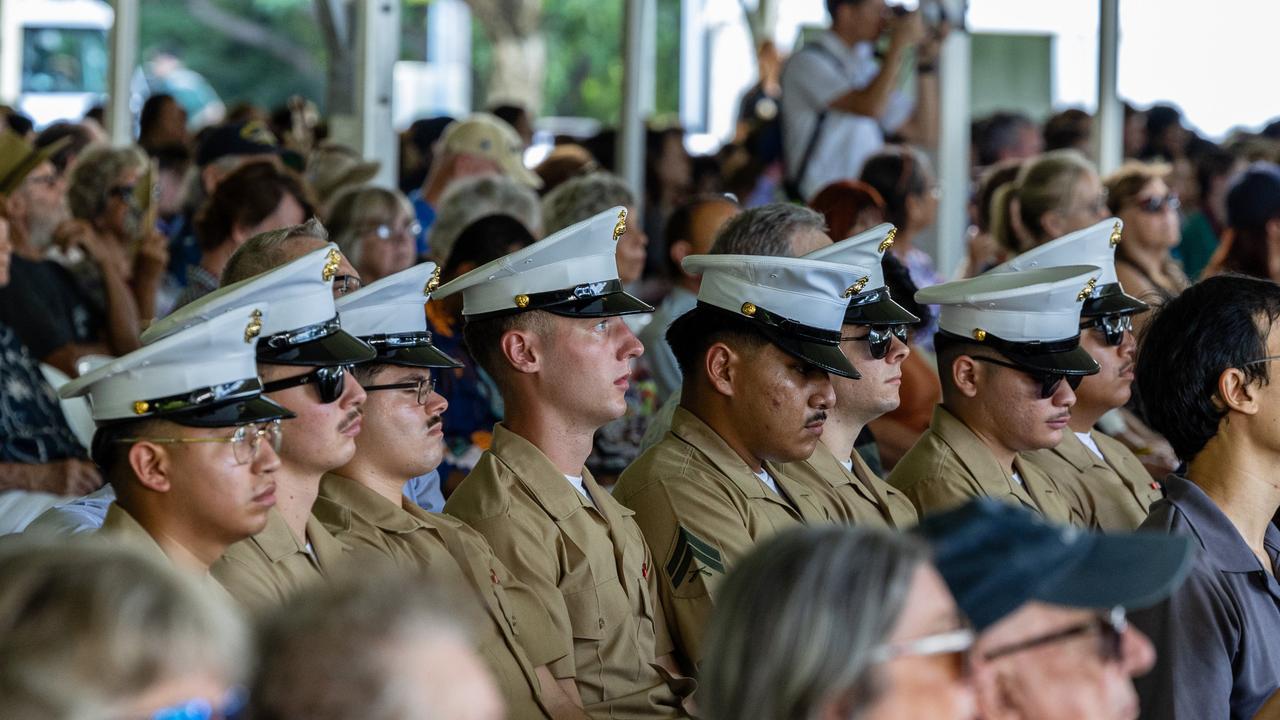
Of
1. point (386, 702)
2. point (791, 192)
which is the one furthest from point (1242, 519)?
point (791, 192)

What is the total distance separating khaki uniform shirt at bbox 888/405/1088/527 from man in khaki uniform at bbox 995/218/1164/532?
1.03 ft

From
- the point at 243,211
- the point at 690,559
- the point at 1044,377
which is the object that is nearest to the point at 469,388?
the point at 243,211

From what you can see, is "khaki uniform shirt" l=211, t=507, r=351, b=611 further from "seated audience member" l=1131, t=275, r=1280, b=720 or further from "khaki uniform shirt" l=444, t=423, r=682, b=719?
"seated audience member" l=1131, t=275, r=1280, b=720

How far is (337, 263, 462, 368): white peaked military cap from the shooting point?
335cm

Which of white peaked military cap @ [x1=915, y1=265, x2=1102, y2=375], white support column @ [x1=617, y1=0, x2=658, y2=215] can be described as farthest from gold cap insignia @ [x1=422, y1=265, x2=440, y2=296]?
white support column @ [x1=617, y1=0, x2=658, y2=215]

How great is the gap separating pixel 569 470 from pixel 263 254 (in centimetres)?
79

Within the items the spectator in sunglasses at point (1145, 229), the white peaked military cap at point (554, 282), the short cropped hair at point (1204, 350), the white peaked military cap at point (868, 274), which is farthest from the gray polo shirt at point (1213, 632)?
the spectator in sunglasses at point (1145, 229)

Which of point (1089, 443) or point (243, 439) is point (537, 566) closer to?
point (243, 439)

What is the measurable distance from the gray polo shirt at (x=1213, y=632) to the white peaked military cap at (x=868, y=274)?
3.25 ft

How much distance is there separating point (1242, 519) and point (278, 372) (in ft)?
5.94

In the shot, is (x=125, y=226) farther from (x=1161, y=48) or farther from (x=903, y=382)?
(x=1161, y=48)

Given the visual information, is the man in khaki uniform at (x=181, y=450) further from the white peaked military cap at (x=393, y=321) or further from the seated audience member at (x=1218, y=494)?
the seated audience member at (x=1218, y=494)

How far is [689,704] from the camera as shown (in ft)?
10.8

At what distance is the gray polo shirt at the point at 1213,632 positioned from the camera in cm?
287
